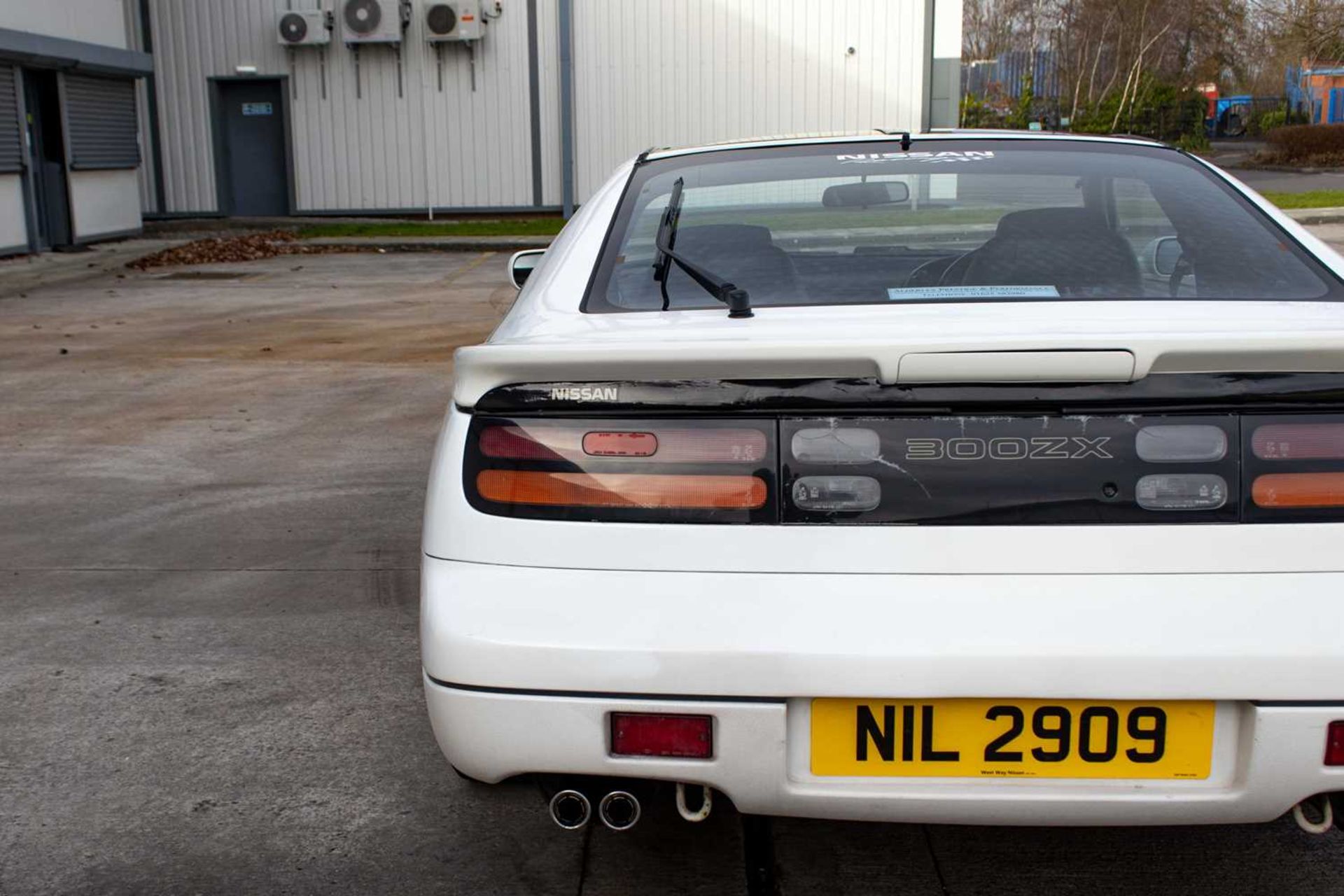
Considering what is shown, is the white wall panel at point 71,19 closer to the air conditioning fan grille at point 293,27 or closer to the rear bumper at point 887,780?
the air conditioning fan grille at point 293,27

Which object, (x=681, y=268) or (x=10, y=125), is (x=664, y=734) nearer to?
(x=681, y=268)

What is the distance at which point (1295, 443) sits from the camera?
6.93ft

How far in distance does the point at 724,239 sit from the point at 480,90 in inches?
790

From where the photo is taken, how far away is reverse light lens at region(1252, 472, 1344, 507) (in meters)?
2.11

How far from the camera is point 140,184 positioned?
2214 cm

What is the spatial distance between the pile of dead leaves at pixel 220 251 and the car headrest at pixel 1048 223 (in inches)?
587

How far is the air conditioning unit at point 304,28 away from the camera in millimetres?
21656

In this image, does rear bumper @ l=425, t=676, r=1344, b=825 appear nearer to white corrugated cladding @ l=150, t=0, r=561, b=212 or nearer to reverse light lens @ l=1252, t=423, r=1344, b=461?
reverse light lens @ l=1252, t=423, r=1344, b=461

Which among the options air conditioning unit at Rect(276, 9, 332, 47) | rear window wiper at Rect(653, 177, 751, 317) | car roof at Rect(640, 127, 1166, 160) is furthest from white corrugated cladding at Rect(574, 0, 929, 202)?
rear window wiper at Rect(653, 177, 751, 317)

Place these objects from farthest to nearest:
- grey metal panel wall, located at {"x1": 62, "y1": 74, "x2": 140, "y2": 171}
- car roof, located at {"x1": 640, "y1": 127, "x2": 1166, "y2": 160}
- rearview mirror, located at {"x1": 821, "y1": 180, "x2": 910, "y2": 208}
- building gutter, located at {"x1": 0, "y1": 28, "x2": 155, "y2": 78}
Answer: grey metal panel wall, located at {"x1": 62, "y1": 74, "x2": 140, "y2": 171} < building gutter, located at {"x1": 0, "y1": 28, "x2": 155, "y2": 78} < car roof, located at {"x1": 640, "y1": 127, "x2": 1166, "y2": 160} < rearview mirror, located at {"x1": 821, "y1": 180, "x2": 910, "y2": 208}

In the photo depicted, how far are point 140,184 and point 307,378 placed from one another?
619 inches

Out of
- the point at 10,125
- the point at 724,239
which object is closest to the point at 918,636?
the point at 724,239

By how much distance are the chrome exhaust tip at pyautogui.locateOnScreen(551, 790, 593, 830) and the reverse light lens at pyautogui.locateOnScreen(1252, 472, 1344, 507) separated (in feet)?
3.84

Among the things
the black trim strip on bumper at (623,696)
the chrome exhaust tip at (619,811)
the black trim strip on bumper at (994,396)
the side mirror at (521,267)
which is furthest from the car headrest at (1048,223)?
the side mirror at (521,267)
